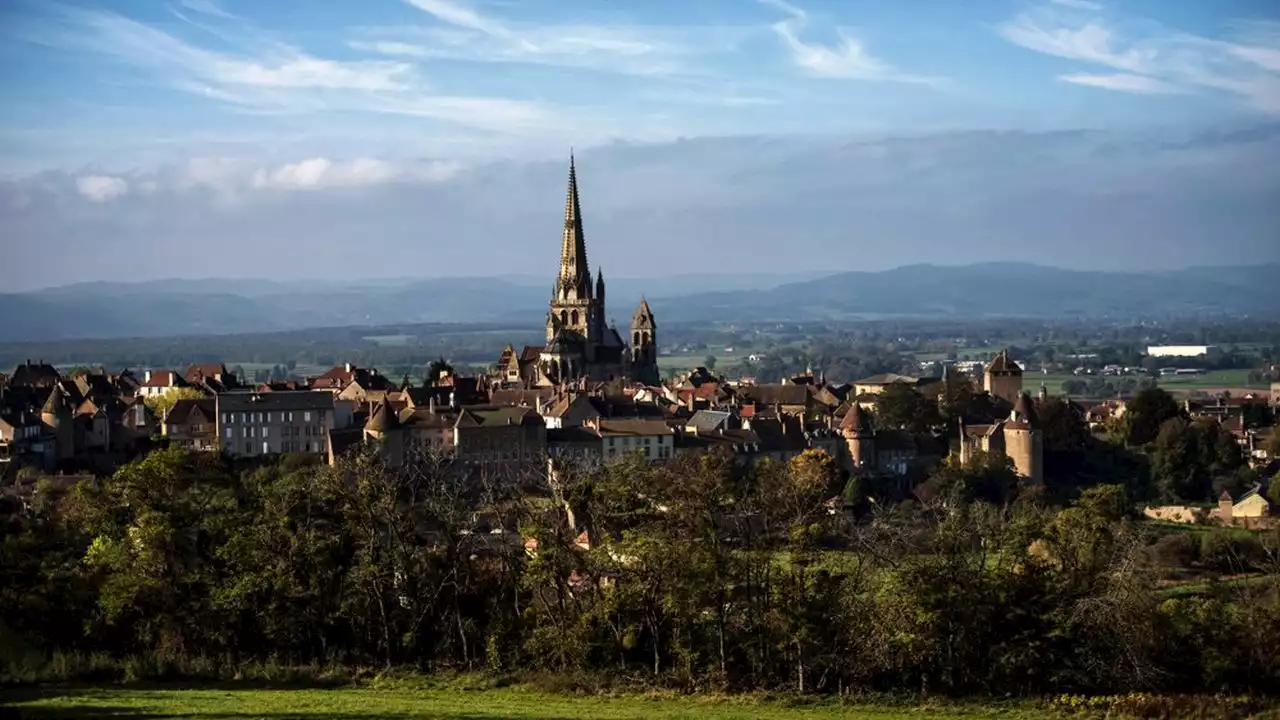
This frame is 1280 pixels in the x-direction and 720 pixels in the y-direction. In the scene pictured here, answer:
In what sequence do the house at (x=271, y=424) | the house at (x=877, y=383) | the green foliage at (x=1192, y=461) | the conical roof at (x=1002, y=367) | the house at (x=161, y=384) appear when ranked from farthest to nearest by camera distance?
the house at (x=877, y=383), the conical roof at (x=1002, y=367), the house at (x=161, y=384), the green foliage at (x=1192, y=461), the house at (x=271, y=424)

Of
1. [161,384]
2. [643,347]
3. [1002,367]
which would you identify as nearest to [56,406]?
[161,384]

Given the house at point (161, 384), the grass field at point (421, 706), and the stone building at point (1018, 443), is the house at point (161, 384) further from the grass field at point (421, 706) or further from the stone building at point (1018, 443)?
the grass field at point (421, 706)

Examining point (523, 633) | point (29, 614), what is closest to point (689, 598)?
point (523, 633)

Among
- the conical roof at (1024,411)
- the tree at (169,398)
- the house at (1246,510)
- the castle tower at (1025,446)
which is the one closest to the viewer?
the house at (1246,510)

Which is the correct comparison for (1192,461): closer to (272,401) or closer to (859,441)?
(859,441)

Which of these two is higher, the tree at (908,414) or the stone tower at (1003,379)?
the stone tower at (1003,379)

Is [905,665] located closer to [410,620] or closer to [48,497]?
[410,620]

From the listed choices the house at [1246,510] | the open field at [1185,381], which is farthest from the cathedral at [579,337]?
the open field at [1185,381]
